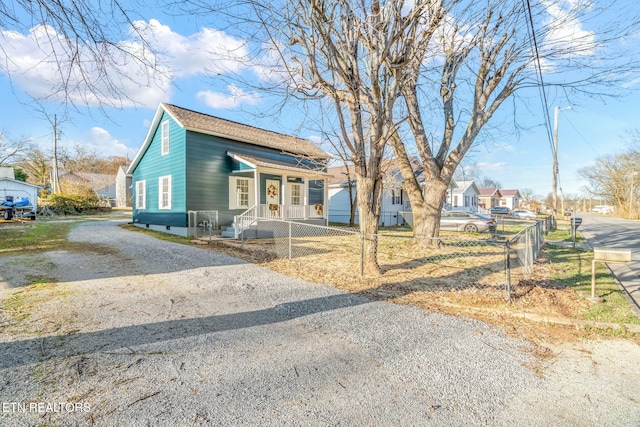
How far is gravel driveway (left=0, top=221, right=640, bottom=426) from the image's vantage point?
7.07ft

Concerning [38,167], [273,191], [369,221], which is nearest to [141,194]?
[273,191]

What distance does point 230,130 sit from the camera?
1437 centimetres

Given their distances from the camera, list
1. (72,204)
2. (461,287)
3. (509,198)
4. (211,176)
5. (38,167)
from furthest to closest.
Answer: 1. (509,198)
2. (38,167)
3. (72,204)
4. (211,176)
5. (461,287)

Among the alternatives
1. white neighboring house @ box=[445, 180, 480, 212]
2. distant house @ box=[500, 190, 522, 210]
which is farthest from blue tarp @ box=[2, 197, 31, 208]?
distant house @ box=[500, 190, 522, 210]

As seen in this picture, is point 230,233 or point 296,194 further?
point 296,194

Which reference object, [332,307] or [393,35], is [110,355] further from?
[393,35]

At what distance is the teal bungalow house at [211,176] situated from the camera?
12422mm

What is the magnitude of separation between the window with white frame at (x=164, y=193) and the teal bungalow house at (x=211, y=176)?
46mm

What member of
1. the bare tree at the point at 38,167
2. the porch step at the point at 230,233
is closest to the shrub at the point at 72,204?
the bare tree at the point at 38,167

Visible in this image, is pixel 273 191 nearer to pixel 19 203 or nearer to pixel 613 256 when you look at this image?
pixel 613 256

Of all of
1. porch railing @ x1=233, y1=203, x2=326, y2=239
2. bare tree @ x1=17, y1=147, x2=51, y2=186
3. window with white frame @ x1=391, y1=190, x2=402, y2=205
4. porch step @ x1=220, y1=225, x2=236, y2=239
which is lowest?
porch step @ x1=220, y1=225, x2=236, y2=239

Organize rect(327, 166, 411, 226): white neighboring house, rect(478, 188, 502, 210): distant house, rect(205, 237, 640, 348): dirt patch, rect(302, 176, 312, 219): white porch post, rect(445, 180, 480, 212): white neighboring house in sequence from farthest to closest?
1. rect(478, 188, 502, 210): distant house
2. rect(445, 180, 480, 212): white neighboring house
3. rect(327, 166, 411, 226): white neighboring house
4. rect(302, 176, 312, 219): white porch post
5. rect(205, 237, 640, 348): dirt patch

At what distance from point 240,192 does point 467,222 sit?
13.4m

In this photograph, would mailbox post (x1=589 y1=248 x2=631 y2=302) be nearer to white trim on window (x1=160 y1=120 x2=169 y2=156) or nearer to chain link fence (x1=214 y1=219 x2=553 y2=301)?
chain link fence (x1=214 y1=219 x2=553 y2=301)
